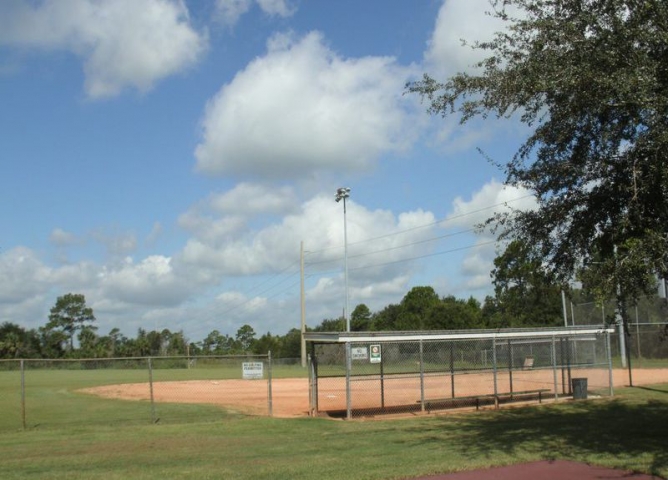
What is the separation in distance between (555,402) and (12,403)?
68.4 feet

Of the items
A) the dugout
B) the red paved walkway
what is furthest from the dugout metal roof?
the red paved walkway

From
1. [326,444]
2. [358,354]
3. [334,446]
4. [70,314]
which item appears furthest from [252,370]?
[70,314]

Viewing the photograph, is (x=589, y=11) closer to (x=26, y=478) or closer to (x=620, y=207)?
(x=620, y=207)

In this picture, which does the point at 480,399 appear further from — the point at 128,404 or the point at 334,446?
the point at 128,404

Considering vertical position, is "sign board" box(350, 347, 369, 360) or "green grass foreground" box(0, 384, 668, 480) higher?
"sign board" box(350, 347, 369, 360)

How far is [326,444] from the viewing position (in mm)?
13398

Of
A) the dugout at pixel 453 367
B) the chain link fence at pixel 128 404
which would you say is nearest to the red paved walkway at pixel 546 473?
the dugout at pixel 453 367

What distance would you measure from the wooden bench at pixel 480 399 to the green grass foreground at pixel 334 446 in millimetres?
2118

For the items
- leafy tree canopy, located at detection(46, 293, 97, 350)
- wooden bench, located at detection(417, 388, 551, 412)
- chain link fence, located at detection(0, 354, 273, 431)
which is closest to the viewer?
chain link fence, located at detection(0, 354, 273, 431)

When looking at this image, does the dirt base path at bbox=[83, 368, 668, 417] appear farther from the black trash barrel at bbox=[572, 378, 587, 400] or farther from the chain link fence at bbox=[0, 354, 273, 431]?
the black trash barrel at bbox=[572, 378, 587, 400]

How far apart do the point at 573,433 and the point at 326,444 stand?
550cm

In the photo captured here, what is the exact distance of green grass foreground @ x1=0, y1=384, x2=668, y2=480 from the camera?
10.7 meters

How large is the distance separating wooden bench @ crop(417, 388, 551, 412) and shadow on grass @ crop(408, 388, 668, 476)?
4.28 feet

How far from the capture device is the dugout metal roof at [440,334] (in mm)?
18531
